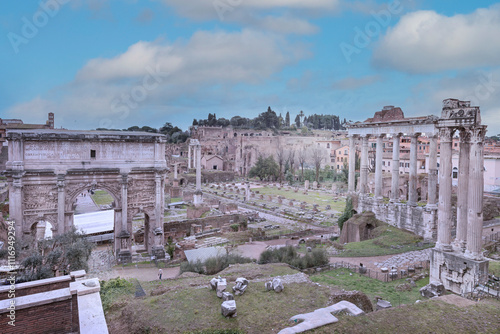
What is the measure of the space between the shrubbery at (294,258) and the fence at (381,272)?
300mm

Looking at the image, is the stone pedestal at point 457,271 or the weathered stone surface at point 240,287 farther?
the stone pedestal at point 457,271

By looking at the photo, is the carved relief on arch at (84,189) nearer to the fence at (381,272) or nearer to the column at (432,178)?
the fence at (381,272)

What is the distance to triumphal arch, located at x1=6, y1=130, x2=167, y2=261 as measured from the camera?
15797 mm

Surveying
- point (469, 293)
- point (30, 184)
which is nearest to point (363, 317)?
point (469, 293)

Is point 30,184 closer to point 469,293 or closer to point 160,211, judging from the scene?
point 160,211

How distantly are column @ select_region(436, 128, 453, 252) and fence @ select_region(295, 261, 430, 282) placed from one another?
2.15 metres

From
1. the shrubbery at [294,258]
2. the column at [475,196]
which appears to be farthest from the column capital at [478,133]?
the shrubbery at [294,258]

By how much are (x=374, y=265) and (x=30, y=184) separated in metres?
16.5

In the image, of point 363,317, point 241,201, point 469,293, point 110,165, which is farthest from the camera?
point 241,201

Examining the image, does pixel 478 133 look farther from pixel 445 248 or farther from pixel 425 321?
pixel 425 321

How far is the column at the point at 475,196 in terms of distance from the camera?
10.5 metres

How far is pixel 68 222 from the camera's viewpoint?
16688mm

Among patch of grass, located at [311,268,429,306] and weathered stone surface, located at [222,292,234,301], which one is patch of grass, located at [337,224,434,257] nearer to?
patch of grass, located at [311,268,429,306]

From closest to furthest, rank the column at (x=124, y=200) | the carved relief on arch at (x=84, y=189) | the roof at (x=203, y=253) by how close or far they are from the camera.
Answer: the roof at (x=203, y=253)
the carved relief on arch at (x=84, y=189)
the column at (x=124, y=200)
